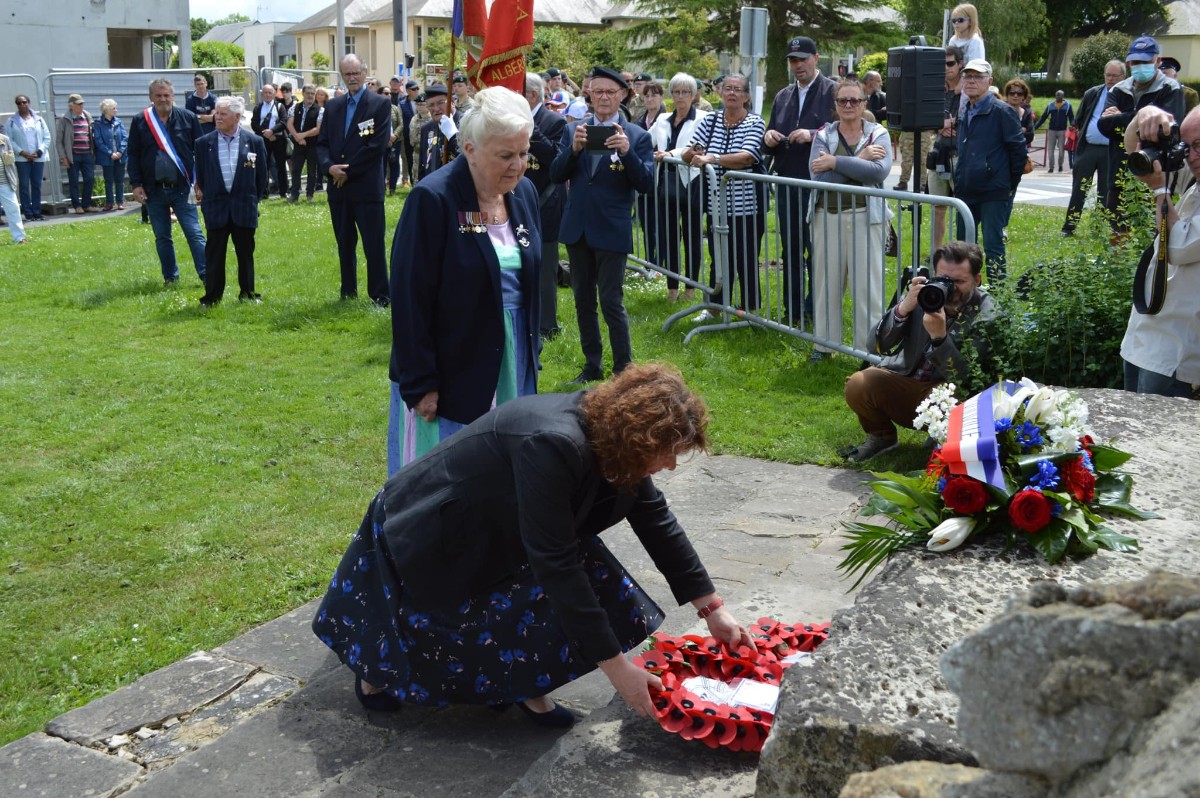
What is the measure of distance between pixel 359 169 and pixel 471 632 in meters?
7.79

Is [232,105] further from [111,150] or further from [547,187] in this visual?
[111,150]

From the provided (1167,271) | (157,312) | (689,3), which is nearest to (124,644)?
(1167,271)

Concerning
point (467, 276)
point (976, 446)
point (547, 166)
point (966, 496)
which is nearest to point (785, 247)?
point (547, 166)

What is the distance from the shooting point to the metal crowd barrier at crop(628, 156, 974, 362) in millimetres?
7852

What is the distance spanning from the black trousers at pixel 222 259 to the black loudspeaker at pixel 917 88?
19.7 feet

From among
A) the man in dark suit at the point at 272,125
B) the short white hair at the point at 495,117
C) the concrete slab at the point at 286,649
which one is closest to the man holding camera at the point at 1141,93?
the short white hair at the point at 495,117

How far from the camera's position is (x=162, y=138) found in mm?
11727

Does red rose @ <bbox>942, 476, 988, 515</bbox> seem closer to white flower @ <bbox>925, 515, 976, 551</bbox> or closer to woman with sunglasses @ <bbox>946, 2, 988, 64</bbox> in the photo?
white flower @ <bbox>925, 515, 976, 551</bbox>

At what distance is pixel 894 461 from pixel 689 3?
1791 inches

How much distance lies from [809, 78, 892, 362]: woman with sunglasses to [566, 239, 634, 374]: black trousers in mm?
1332

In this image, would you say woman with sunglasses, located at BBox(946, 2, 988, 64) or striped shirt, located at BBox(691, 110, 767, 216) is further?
woman with sunglasses, located at BBox(946, 2, 988, 64)

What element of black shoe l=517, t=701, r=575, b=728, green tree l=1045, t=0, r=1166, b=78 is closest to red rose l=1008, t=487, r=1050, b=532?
black shoe l=517, t=701, r=575, b=728

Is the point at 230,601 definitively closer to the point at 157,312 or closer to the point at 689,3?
the point at 157,312

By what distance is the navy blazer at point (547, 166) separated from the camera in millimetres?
9109
